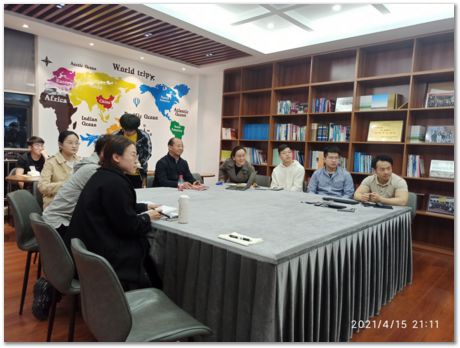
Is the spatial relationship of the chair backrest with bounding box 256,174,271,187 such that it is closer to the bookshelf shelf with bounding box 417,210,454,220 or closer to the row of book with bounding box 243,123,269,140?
the row of book with bounding box 243,123,269,140

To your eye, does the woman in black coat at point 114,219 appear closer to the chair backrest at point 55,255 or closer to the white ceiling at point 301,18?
the chair backrest at point 55,255

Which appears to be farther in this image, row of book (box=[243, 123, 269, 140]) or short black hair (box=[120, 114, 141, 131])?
row of book (box=[243, 123, 269, 140])

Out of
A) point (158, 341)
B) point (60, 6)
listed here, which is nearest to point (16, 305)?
point (158, 341)

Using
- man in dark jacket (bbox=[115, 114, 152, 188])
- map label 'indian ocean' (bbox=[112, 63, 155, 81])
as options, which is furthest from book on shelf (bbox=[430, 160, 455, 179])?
map label 'indian ocean' (bbox=[112, 63, 155, 81])

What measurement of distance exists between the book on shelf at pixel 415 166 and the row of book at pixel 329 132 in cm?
86

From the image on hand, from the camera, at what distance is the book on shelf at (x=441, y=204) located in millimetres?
3964

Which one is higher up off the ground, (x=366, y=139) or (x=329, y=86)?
(x=329, y=86)

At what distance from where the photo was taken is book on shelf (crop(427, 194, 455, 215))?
3964 mm

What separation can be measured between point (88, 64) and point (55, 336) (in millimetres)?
4285

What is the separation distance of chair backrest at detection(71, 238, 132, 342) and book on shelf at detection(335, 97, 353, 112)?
421 centimetres

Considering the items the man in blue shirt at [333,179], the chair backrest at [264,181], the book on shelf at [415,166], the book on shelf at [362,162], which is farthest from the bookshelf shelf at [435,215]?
the chair backrest at [264,181]

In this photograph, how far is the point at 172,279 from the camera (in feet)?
6.11

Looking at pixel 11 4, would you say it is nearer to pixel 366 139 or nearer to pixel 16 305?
pixel 16 305

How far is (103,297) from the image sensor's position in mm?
1184
